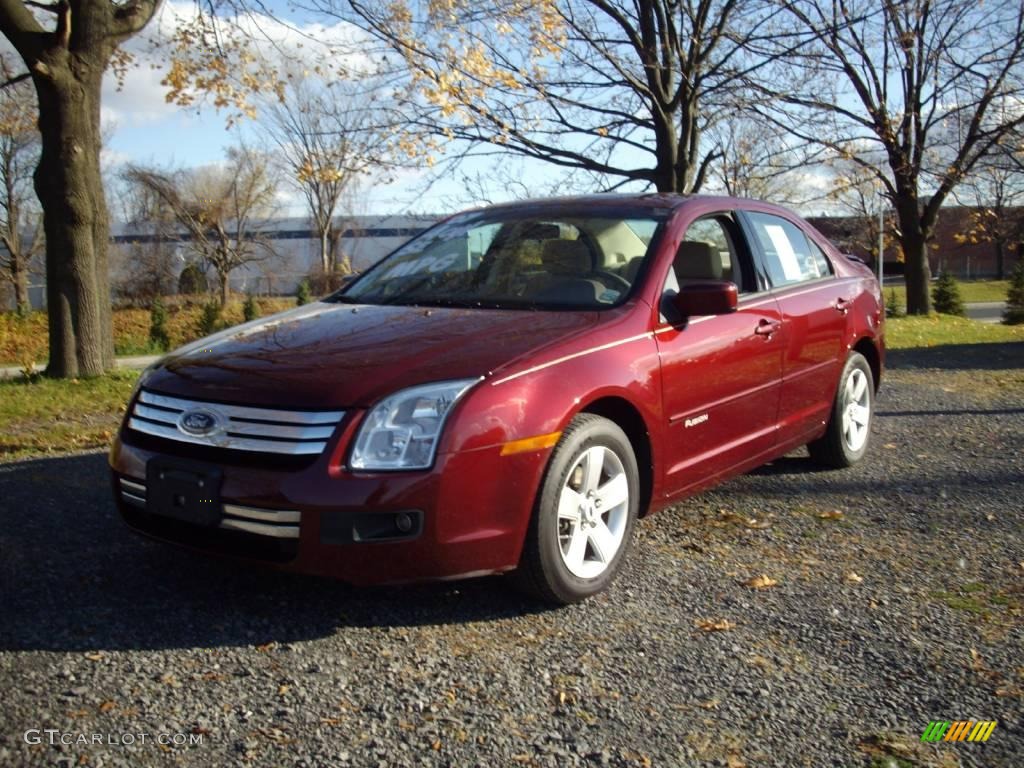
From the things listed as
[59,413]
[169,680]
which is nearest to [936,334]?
[59,413]

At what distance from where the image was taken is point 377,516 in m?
3.20

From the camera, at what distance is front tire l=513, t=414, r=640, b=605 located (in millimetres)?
3461

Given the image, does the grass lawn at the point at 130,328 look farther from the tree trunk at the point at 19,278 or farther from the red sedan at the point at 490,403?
A: the red sedan at the point at 490,403

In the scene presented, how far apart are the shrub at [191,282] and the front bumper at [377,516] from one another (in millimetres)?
36822

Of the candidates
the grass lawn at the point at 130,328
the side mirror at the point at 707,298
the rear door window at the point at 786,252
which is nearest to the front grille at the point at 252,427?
the side mirror at the point at 707,298

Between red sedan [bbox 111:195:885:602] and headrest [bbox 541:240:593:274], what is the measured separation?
13mm

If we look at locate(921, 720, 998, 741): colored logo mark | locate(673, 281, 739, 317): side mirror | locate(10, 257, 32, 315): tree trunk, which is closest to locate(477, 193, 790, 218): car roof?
locate(673, 281, 739, 317): side mirror

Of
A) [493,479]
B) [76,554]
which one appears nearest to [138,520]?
[76,554]

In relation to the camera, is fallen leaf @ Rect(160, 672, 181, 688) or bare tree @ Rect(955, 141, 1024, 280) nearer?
fallen leaf @ Rect(160, 672, 181, 688)

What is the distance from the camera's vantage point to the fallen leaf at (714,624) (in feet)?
11.4

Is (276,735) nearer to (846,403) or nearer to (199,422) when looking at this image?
(199,422)

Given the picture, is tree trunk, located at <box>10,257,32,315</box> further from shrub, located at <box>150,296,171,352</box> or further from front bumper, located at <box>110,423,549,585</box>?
front bumper, located at <box>110,423,549,585</box>

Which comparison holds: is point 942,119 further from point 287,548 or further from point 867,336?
point 287,548

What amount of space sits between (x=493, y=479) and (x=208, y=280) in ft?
134
